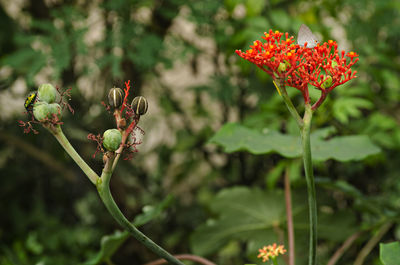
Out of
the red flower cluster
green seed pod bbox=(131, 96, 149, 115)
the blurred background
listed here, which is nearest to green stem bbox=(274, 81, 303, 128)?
the red flower cluster

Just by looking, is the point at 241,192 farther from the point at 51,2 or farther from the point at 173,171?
the point at 51,2

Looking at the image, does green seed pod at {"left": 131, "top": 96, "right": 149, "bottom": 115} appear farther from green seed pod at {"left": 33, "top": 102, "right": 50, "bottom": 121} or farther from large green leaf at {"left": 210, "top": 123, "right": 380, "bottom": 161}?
large green leaf at {"left": 210, "top": 123, "right": 380, "bottom": 161}

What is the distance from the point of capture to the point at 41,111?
0.41 meters

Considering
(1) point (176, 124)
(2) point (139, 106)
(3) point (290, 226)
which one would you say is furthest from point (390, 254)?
(1) point (176, 124)

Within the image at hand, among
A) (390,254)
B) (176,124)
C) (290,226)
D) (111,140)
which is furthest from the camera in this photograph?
(176,124)

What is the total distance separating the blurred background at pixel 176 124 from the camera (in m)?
1.03

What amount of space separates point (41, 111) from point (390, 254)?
1.60 feet

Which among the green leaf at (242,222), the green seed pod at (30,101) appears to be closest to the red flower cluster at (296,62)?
the green seed pod at (30,101)

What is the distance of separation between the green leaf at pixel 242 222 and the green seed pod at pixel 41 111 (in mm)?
652

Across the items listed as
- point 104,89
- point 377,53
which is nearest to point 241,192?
point 377,53

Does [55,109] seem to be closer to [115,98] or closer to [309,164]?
[115,98]

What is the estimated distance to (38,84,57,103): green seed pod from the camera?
0.42 metres

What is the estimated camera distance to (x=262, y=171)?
143 cm

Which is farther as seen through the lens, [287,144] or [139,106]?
[287,144]
